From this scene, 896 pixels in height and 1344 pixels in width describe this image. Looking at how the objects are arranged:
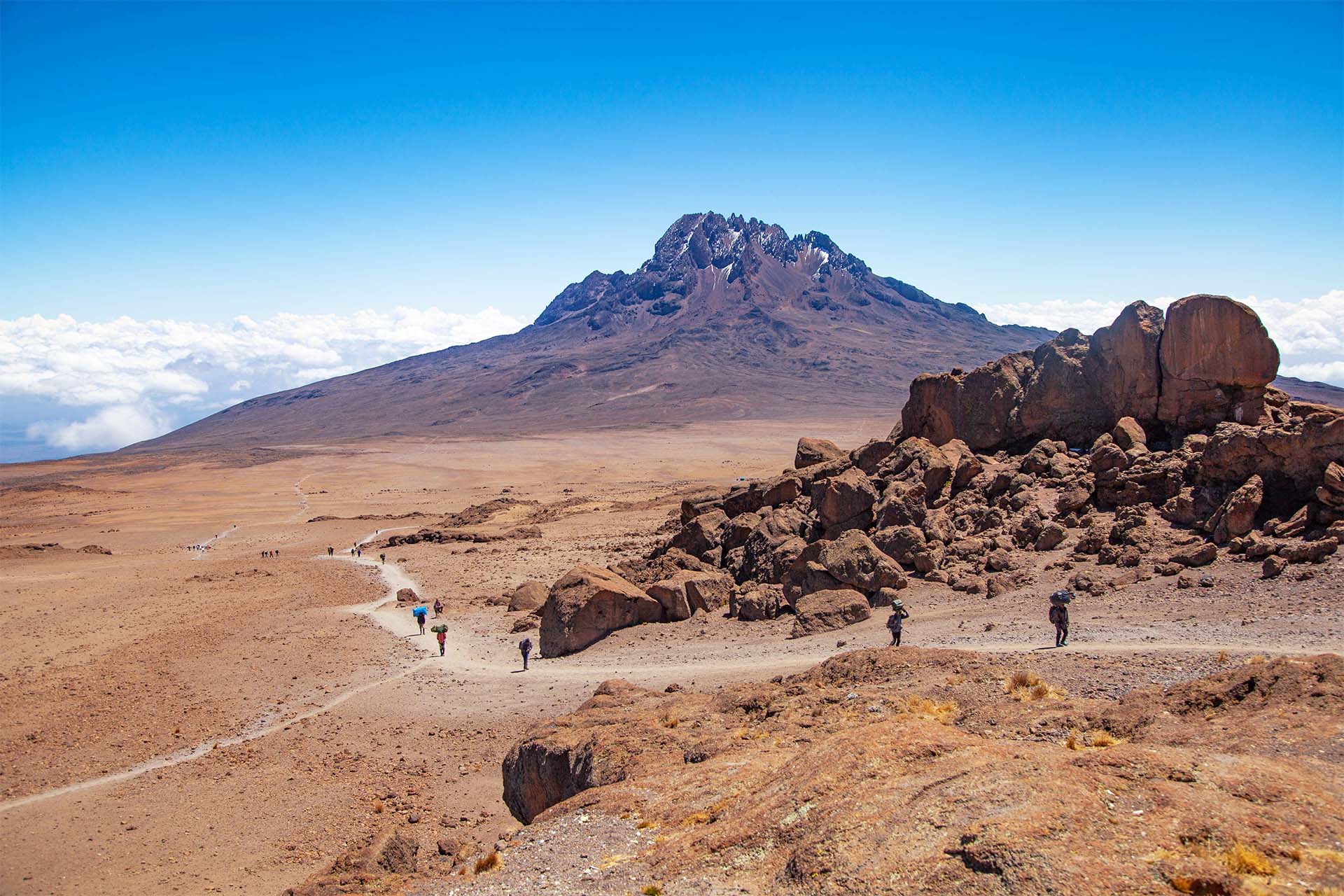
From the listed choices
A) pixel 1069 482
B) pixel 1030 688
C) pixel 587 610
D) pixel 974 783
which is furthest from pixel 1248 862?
pixel 587 610

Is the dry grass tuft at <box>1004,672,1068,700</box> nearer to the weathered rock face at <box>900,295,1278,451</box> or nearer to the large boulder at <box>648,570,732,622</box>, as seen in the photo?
the large boulder at <box>648,570,732,622</box>

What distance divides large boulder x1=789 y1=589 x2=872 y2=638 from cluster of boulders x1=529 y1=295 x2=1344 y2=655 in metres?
0.04

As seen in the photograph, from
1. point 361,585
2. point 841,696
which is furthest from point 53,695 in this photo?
point 841,696

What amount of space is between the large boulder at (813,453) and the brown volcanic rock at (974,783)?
16.6 meters

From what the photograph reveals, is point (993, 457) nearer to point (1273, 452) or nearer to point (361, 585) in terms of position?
point (1273, 452)

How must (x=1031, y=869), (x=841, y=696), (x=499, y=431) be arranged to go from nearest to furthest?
(x=1031, y=869), (x=841, y=696), (x=499, y=431)

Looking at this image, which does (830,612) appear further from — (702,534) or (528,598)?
(528,598)

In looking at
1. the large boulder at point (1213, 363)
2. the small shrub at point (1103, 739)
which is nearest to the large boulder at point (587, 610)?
the small shrub at point (1103, 739)

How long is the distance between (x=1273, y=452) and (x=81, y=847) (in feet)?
75.0

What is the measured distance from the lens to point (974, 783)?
25.7 feet

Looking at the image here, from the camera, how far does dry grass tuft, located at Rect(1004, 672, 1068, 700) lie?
11.2 meters

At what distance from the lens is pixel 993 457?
24609 mm

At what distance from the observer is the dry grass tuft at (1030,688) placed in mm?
11156

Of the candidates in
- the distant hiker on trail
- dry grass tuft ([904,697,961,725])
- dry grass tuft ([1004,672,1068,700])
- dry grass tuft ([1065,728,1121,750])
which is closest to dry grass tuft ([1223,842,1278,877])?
dry grass tuft ([1065,728,1121,750])
